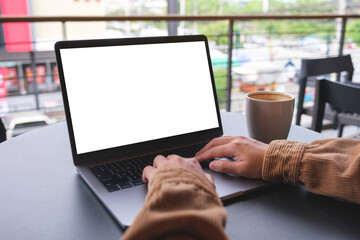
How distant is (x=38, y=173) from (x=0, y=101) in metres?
2.86

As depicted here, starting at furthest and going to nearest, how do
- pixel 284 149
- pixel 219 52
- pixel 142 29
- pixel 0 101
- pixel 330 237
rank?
1. pixel 142 29
2. pixel 0 101
3. pixel 219 52
4. pixel 284 149
5. pixel 330 237

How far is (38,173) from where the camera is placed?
25.9 inches

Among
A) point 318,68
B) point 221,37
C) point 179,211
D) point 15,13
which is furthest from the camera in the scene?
point 15,13

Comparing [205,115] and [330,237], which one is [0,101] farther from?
[330,237]

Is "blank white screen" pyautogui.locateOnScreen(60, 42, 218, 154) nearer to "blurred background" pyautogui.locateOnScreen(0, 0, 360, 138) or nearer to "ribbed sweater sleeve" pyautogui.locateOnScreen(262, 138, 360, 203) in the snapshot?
"ribbed sweater sleeve" pyautogui.locateOnScreen(262, 138, 360, 203)

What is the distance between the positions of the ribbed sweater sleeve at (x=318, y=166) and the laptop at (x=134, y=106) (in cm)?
5

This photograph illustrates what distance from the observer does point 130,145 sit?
28.1 inches

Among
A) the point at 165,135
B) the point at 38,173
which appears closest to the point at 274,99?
the point at 165,135

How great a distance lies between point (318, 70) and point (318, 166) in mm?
1263

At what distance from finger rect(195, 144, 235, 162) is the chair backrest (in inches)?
40.5

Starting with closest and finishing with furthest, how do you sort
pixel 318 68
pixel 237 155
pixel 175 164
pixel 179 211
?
pixel 179 211 < pixel 175 164 < pixel 237 155 < pixel 318 68

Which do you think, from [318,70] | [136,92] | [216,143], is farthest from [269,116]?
[318,70]

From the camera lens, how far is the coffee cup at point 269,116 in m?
0.77

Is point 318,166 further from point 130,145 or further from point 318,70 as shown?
point 318,70
